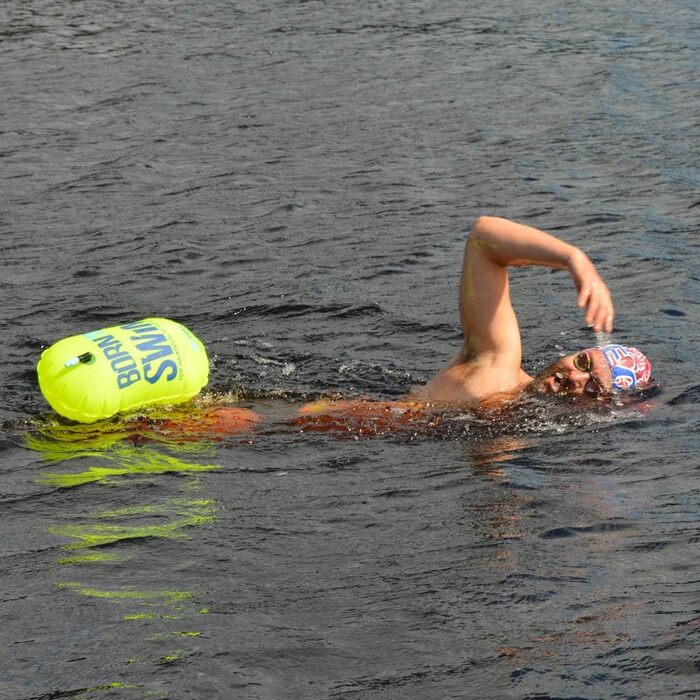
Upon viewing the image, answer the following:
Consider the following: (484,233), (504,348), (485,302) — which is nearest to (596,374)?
(504,348)

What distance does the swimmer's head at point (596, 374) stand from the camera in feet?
29.1

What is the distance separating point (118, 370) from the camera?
819 centimetres

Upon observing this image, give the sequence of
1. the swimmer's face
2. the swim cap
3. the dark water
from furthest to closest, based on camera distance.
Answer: the swim cap, the swimmer's face, the dark water

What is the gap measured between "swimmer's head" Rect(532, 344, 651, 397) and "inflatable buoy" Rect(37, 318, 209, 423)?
7.74 feet

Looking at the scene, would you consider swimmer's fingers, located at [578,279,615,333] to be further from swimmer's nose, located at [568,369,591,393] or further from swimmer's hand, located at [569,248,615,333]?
swimmer's nose, located at [568,369,591,393]

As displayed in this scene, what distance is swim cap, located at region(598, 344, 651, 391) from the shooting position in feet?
29.8

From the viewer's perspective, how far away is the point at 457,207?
14.3 m

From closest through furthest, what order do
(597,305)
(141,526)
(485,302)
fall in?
(597,305) → (141,526) → (485,302)

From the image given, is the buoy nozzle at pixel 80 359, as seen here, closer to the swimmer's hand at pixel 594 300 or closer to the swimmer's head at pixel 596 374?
the swimmer's head at pixel 596 374

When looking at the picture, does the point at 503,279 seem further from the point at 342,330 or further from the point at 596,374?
the point at 342,330

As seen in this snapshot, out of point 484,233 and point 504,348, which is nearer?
point 484,233

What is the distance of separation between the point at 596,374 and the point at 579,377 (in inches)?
5.0

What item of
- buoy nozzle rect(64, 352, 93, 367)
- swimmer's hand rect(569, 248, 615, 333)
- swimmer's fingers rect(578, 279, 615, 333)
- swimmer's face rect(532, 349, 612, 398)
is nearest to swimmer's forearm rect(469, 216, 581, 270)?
swimmer's hand rect(569, 248, 615, 333)

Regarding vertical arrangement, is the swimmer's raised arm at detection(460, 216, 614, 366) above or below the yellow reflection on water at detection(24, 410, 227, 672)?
above
